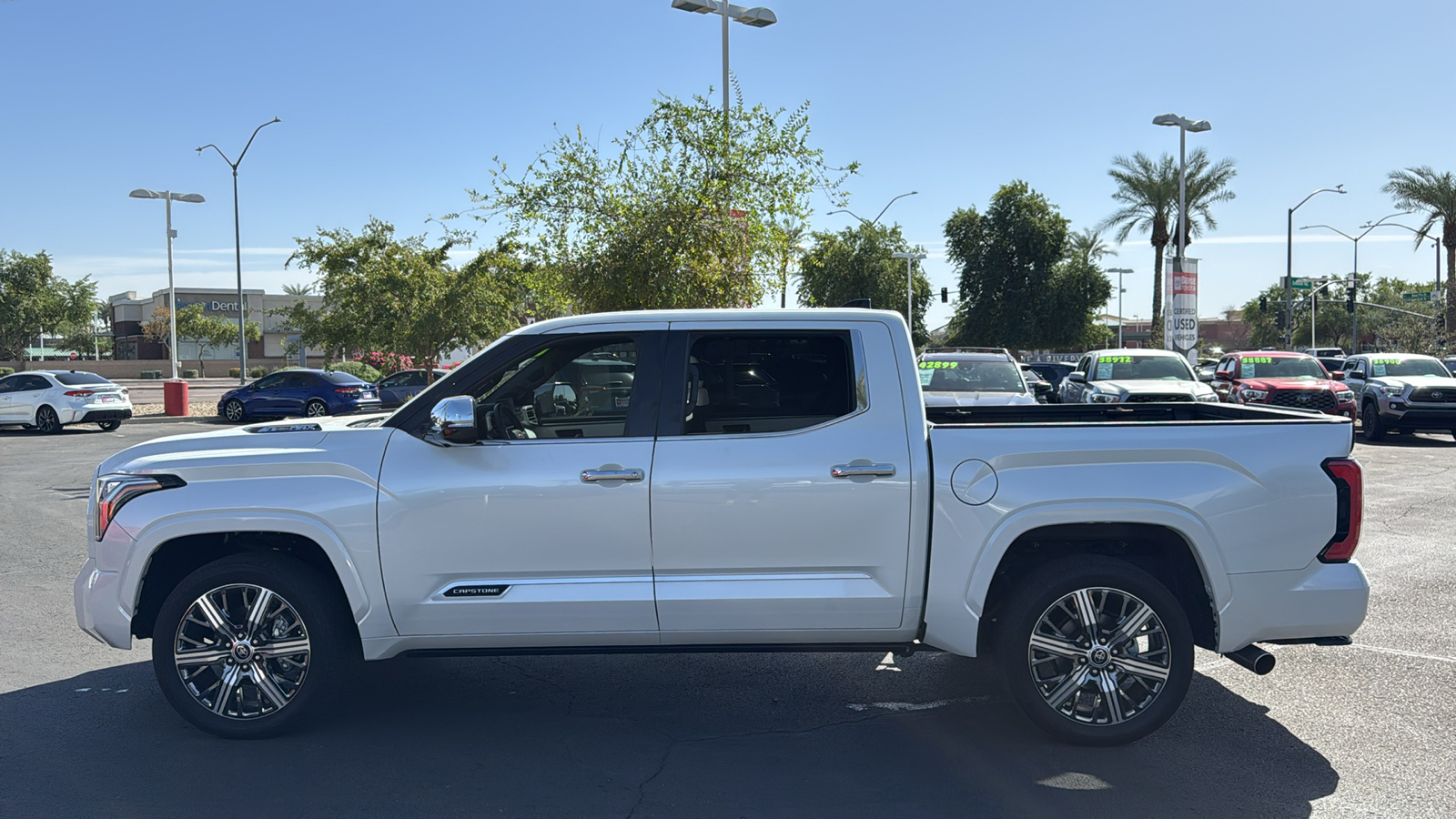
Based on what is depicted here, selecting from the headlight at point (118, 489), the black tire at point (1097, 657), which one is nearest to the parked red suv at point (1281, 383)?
the black tire at point (1097, 657)

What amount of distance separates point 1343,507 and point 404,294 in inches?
1360

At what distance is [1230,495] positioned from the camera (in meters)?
4.54

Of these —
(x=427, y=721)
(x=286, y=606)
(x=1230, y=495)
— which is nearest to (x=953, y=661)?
(x=1230, y=495)

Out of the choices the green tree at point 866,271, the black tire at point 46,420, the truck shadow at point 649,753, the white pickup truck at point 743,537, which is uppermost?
the green tree at point 866,271

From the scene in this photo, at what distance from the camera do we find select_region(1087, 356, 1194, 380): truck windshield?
18.7 metres

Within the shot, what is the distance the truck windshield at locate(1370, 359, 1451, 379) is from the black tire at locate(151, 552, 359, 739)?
70.8ft

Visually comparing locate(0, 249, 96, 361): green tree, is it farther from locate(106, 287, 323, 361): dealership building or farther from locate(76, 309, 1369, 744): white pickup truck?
locate(76, 309, 1369, 744): white pickup truck

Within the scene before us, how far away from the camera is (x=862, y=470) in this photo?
452cm

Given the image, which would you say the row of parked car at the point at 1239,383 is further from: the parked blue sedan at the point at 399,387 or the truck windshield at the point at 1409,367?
the parked blue sedan at the point at 399,387

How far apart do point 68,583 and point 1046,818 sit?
7458 mm

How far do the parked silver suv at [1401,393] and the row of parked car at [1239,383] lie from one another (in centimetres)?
2

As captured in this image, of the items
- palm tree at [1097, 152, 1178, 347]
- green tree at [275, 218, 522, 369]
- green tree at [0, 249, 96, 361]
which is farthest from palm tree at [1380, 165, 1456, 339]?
green tree at [0, 249, 96, 361]

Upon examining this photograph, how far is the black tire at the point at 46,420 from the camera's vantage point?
25.4m

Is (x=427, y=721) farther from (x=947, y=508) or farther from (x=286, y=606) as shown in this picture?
(x=947, y=508)
